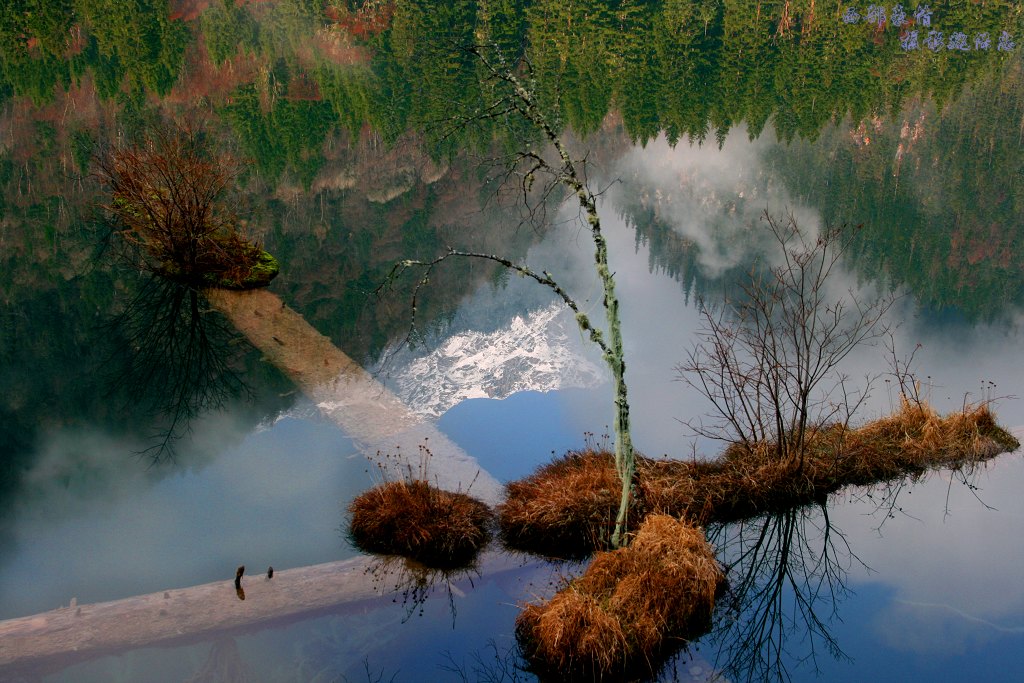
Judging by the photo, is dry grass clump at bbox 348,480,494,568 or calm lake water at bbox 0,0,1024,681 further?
dry grass clump at bbox 348,480,494,568

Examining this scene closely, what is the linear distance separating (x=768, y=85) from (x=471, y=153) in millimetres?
8287

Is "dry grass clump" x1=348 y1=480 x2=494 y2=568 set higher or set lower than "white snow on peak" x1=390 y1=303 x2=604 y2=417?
lower

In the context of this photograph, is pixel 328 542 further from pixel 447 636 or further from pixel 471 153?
pixel 471 153

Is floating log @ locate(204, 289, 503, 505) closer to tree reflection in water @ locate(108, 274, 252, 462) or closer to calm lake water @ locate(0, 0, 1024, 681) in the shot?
calm lake water @ locate(0, 0, 1024, 681)

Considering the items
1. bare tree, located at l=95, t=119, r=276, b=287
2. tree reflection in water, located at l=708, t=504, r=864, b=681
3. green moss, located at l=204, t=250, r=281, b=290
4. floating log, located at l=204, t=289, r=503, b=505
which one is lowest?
tree reflection in water, located at l=708, t=504, r=864, b=681

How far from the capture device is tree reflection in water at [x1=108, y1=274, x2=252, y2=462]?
10266 millimetres

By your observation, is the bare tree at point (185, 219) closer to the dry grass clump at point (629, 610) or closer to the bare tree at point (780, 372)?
the bare tree at point (780, 372)

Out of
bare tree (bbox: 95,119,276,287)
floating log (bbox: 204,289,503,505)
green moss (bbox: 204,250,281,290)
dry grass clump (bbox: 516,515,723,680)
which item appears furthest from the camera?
green moss (bbox: 204,250,281,290)

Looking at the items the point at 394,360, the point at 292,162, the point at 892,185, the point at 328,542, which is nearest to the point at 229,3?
the point at 292,162

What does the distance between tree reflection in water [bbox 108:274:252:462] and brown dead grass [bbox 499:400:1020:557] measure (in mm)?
3738

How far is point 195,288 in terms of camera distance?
13805mm

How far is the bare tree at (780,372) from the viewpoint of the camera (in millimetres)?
8328

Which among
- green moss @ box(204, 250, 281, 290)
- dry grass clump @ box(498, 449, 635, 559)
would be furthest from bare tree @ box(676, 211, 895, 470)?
green moss @ box(204, 250, 281, 290)

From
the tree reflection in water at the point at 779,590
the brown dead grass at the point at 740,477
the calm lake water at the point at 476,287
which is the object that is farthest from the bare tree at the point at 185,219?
the tree reflection in water at the point at 779,590
